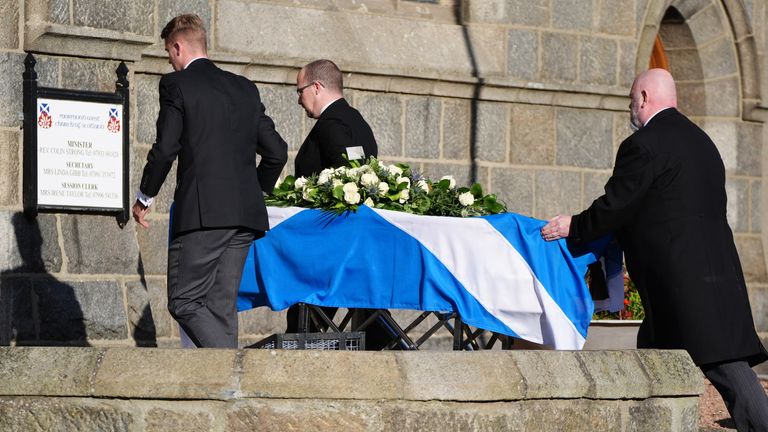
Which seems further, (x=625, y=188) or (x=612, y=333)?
(x=612, y=333)

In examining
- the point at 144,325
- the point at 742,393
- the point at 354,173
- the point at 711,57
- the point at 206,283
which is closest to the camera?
the point at 742,393

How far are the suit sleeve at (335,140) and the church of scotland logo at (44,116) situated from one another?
1810 mm

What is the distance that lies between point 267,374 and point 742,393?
2.25 metres

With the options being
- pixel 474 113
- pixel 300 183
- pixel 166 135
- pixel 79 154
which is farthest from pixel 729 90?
pixel 166 135

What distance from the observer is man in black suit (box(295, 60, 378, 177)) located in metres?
8.20

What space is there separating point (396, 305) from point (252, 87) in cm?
117

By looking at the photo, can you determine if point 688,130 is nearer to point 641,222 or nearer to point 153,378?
point 641,222

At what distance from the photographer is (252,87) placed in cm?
715

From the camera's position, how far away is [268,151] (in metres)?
7.24

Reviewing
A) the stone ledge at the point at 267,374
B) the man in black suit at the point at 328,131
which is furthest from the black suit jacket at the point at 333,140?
the stone ledge at the point at 267,374

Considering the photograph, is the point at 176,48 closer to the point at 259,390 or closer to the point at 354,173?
the point at 354,173

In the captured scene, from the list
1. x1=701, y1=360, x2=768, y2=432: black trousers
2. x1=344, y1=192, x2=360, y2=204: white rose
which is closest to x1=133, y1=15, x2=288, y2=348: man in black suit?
x1=344, y1=192, x2=360, y2=204: white rose

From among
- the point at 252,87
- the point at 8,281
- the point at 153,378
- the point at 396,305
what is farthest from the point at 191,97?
the point at 8,281

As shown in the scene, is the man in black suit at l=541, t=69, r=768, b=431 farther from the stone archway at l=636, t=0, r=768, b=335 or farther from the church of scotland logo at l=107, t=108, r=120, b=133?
the stone archway at l=636, t=0, r=768, b=335
